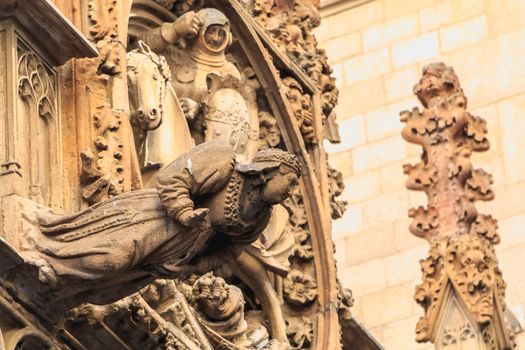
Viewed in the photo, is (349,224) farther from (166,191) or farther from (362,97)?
(166,191)

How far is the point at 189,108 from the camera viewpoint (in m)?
20.6

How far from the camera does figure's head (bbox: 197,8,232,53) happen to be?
818 inches

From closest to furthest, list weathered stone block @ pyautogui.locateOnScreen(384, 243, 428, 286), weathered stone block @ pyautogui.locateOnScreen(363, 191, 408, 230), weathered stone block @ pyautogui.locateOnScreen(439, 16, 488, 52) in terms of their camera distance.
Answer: weathered stone block @ pyautogui.locateOnScreen(384, 243, 428, 286) → weathered stone block @ pyautogui.locateOnScreen(363, 191, 408, 230) → weathered stone block @ pyautogui.locateOnScreen(439, 16, 488, 52)

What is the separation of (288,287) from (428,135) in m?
2.23

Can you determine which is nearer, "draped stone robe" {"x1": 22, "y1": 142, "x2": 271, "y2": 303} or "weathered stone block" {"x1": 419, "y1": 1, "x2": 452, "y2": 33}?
"draped stone robe" {"x1": 22, "y1": 142, "x2": 271, "y2": 303}

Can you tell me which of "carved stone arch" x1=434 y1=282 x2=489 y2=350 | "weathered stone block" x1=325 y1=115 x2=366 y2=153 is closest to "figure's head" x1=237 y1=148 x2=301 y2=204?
"carved stone arch" x1=434 y1=282 x2=489 y2=350

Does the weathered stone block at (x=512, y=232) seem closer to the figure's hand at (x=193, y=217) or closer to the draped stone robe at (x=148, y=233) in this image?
the draped stone robe at (x=148, y=233)

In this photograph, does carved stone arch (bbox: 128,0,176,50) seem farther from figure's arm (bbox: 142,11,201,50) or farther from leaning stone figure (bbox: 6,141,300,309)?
leaning stone figure (bbox: 6,141,300,309)

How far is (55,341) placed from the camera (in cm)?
1831

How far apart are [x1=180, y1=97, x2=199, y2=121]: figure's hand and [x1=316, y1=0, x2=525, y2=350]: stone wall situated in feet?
21.9

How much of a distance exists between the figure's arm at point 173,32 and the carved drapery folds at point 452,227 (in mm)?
2687

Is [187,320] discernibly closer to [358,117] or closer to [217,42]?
[217,42]

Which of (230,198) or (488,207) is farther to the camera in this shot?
(488,207)

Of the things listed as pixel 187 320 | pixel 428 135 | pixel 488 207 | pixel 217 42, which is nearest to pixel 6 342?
pixel 187 320
